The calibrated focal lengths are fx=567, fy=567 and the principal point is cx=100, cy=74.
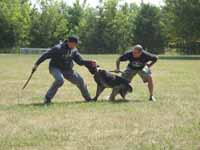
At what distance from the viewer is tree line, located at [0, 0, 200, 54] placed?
77938mm

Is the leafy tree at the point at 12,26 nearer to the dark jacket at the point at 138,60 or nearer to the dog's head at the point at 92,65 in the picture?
the dark jacket at the point at 138,60

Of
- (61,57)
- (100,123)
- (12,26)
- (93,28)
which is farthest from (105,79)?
(93,28)

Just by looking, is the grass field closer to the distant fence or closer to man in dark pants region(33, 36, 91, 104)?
man in dark pants region(33, 36, 91, 104)

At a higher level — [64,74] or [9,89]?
[64,74]

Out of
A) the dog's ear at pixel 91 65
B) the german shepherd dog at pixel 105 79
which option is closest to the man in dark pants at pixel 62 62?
the dog's ear at pixel 91 65

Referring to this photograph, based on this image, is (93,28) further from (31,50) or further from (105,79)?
(105,79)

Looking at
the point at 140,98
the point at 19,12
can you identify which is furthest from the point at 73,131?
the point at 19,12

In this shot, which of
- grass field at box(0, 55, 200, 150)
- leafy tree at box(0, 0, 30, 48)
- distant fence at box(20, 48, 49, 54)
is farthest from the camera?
leafy tree at box(0, 0, 30, 48)

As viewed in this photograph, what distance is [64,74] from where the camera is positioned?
1409 cm

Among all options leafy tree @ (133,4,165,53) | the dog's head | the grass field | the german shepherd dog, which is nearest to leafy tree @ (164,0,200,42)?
leafy tree @ (133,4,165,53)

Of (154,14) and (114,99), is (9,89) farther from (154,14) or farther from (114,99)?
(154,14)

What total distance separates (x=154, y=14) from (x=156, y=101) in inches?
2736

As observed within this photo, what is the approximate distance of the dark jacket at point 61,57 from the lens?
13.7 m

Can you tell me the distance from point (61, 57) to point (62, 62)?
0.19 metres
